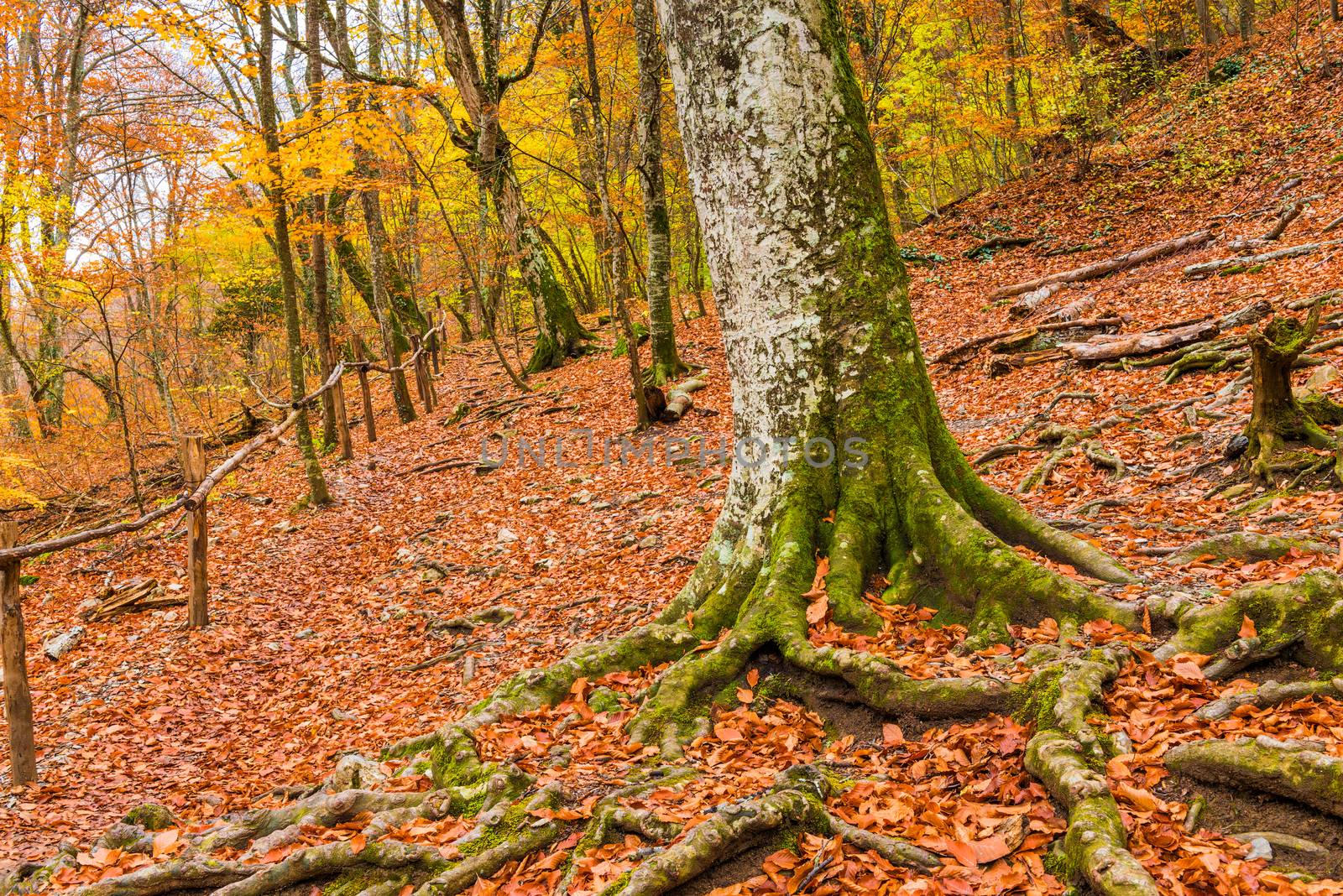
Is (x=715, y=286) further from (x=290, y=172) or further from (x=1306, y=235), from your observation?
(x=1306, y=235)

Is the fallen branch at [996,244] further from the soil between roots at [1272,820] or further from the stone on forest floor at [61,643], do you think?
the stone on forest floor at [61,643]

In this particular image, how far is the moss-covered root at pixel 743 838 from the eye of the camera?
7.82ft

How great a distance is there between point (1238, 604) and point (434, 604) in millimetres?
6877

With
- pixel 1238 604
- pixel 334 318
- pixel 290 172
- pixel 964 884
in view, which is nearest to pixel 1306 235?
pixel 1238 604

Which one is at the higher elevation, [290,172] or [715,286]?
[290,172]

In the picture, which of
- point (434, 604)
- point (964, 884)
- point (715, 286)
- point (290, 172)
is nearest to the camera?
point (964, 884)

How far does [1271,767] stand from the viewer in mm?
2244

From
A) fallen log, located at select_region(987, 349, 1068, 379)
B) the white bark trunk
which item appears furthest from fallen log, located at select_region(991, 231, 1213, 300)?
the white bark trunk

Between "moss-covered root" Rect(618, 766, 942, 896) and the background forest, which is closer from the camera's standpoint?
"moss-covered root" Rect(618, 766, 942, 896)

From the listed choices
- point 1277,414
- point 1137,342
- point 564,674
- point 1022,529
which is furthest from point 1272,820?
point 1137,342

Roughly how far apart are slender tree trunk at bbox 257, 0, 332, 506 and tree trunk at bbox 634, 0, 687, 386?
5.26 metres

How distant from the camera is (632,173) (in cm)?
2017

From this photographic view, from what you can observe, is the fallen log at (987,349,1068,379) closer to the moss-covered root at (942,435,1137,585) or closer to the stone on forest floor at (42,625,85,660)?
the moss-covered root at (942,435,1137,585)

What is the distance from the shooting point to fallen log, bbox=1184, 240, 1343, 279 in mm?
9398
